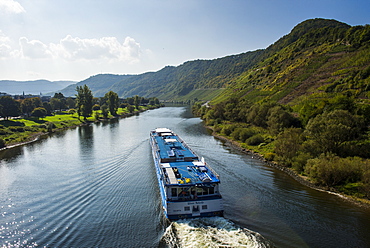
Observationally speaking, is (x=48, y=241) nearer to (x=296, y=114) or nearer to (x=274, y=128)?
(x=274, y=128)

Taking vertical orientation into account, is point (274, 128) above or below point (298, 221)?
above

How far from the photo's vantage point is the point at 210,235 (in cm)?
2078

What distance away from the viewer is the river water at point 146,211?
2111cm

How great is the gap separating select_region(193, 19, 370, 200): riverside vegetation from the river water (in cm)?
383

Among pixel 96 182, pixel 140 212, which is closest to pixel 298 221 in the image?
pixel 140 212

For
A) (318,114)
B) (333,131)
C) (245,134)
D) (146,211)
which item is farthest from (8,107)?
(333,131)

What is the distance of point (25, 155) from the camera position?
171ft

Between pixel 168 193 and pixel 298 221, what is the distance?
45.2 feet

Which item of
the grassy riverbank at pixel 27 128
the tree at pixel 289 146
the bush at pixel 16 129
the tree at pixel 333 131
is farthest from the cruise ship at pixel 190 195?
the bush at pixel 16 129

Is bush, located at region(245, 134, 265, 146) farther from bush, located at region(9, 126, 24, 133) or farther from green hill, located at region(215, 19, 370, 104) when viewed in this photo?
bush, located at region(9, 126, 24, 133)

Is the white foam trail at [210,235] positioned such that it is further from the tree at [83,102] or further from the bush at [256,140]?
the tree at [83,102]

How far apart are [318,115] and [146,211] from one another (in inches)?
1247

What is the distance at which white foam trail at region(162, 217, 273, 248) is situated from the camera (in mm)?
19906

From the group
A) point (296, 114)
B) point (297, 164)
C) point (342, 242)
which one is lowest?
point (342, 242)
